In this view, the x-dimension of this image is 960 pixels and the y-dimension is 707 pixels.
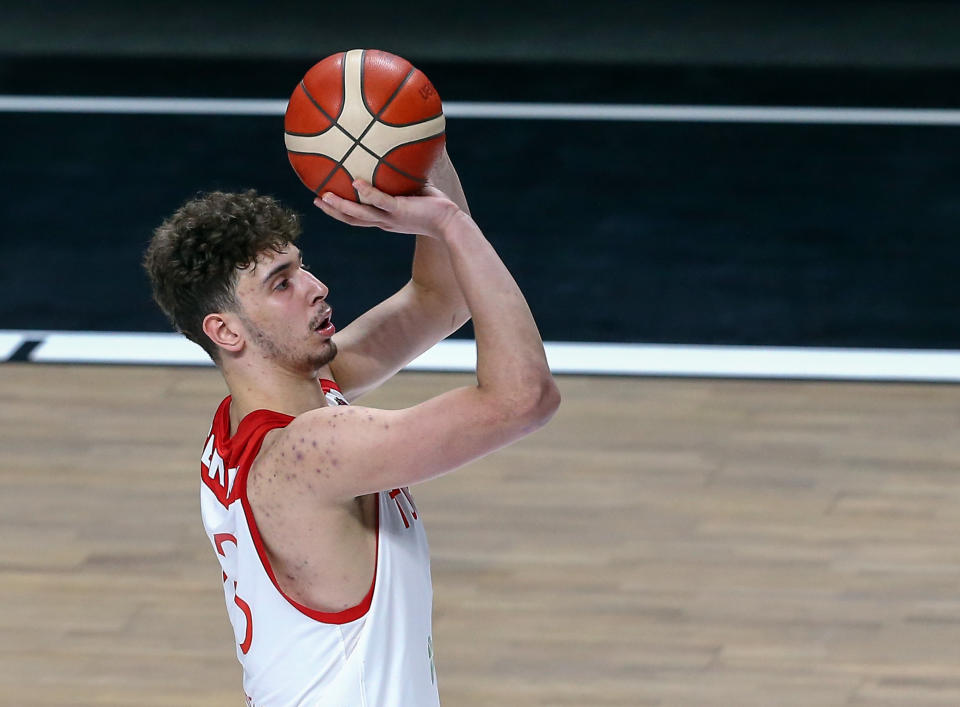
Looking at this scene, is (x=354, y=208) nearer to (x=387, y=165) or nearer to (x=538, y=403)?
(x=387, y=165)

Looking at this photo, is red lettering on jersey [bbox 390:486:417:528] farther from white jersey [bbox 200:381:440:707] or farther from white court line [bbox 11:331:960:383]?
white court line [bbox 11:331:960:383]

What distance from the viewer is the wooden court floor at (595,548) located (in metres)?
3.86

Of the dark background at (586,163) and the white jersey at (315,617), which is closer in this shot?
the white jersey at (315,617)

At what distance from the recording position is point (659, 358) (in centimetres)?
592

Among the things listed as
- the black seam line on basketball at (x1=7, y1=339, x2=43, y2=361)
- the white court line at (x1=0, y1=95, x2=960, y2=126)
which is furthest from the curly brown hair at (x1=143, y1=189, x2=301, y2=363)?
the white court line at (x1=0, y1=95, x2=960, y2=126)

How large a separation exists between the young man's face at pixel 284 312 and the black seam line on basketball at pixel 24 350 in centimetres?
382

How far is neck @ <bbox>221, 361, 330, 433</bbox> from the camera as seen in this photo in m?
2.38

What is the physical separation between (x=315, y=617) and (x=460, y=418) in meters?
0.43

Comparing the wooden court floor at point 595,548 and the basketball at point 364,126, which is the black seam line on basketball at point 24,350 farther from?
the basketball at point 364,126

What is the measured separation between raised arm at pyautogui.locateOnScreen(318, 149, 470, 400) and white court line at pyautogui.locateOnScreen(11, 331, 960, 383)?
2928mm

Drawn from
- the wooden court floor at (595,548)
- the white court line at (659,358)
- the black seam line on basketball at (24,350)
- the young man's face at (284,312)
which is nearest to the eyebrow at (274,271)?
the young man's face at (284,312)

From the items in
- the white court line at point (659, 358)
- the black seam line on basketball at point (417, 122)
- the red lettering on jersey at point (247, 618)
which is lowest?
the white court line at point (659, 358)

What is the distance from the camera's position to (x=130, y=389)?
5641mm

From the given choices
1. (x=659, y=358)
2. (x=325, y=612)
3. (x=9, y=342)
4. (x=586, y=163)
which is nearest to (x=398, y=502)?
(x=325, y=612)
